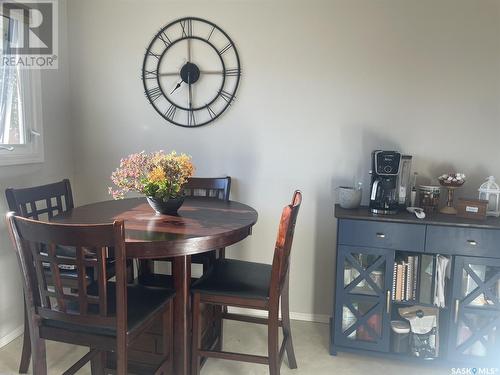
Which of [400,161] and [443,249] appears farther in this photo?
[400,161]

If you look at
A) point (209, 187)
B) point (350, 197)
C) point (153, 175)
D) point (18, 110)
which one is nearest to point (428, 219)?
point (350, 197)

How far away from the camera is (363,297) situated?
2170mm

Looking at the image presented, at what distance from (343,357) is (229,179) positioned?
4.19 ft

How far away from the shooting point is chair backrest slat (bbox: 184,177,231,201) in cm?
246

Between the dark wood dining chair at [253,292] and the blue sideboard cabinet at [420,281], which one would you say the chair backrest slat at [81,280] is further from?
the blue sideboard cabinet at [420,281]

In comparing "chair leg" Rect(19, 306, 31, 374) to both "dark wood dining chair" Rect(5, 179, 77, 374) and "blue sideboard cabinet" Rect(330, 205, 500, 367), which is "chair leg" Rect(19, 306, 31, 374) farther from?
"blue sideboard cabinet" Rect(330, 205, 500, 367)

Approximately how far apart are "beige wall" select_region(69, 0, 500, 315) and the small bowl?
0.71 ft

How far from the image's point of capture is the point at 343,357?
222 centimetres

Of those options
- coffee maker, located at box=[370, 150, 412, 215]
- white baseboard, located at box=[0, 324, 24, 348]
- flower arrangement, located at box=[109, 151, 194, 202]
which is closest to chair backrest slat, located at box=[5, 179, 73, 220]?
flower arrangement, located at box=[109, 151, 194, 202]

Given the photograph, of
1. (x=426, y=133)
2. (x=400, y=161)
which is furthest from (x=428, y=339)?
(x=426, y=133)

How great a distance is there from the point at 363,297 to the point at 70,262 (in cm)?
157

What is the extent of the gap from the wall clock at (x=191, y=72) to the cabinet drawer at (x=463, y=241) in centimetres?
152

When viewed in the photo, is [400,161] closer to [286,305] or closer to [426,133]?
[426,133]

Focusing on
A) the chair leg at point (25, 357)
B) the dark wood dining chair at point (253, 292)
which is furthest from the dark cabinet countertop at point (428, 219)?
the chair leg at point (25, 357)
